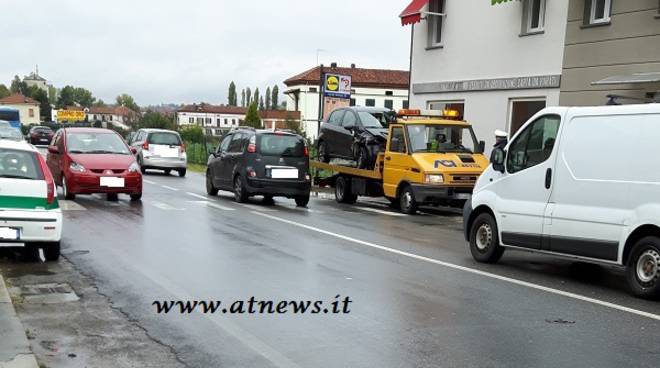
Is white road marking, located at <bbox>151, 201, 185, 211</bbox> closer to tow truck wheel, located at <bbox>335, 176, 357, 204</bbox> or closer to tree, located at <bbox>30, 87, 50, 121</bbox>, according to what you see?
tow truck wheel, located at <bbox>335, 176, 357, 204</bbox>

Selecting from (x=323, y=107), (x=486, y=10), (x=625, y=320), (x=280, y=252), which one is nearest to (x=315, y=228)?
(x=280, y=252)

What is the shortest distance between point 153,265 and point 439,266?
369 centimetres

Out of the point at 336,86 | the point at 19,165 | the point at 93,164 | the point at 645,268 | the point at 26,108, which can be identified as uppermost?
the point at 336,86

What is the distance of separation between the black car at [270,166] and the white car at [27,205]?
792 cm

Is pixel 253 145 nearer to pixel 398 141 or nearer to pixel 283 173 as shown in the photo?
pixel 283 173

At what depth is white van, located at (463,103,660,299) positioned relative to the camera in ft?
24.2

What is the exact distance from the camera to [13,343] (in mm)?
5105

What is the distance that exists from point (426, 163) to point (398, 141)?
1.21 m

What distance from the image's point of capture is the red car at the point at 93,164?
14.9 metres

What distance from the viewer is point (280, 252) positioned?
981 centimetres

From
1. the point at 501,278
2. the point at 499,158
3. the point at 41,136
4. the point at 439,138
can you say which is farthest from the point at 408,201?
the point at 41,136

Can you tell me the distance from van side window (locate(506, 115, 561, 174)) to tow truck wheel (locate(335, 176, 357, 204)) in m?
10.1

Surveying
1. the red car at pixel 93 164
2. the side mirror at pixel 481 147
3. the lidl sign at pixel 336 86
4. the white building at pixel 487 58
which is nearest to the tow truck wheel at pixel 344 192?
the side mirror at pixel 481 147

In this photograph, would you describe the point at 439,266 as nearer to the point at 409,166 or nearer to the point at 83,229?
the point at 83,229
